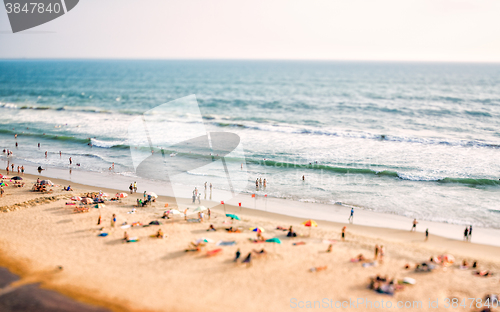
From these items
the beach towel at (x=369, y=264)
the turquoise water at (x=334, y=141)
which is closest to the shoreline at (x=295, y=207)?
the turquoise water at (x=334, y=141)

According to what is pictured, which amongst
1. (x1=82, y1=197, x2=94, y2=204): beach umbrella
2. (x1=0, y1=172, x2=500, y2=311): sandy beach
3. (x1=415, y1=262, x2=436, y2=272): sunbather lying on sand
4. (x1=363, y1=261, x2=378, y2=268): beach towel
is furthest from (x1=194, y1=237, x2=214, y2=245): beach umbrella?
(x1=415, y1=262, x2=436, y2=272): sunbather lying on sand

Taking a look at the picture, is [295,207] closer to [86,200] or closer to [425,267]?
[425,267]

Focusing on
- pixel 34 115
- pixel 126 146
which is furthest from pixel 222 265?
pixel 34 115

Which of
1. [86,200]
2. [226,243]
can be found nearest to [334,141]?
[226,243]

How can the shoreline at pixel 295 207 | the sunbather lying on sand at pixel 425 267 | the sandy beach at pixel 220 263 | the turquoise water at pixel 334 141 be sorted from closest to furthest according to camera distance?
1. the sandy beach at pixel 220 263
2. the sunbather lying on sand at pixel 425 267
3. the shoreline at pixel 295 207
4. the turquoise water at pixel 334 141

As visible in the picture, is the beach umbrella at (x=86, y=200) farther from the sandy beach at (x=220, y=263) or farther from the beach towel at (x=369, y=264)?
Result: the beach towel at (x=369, y=264)
